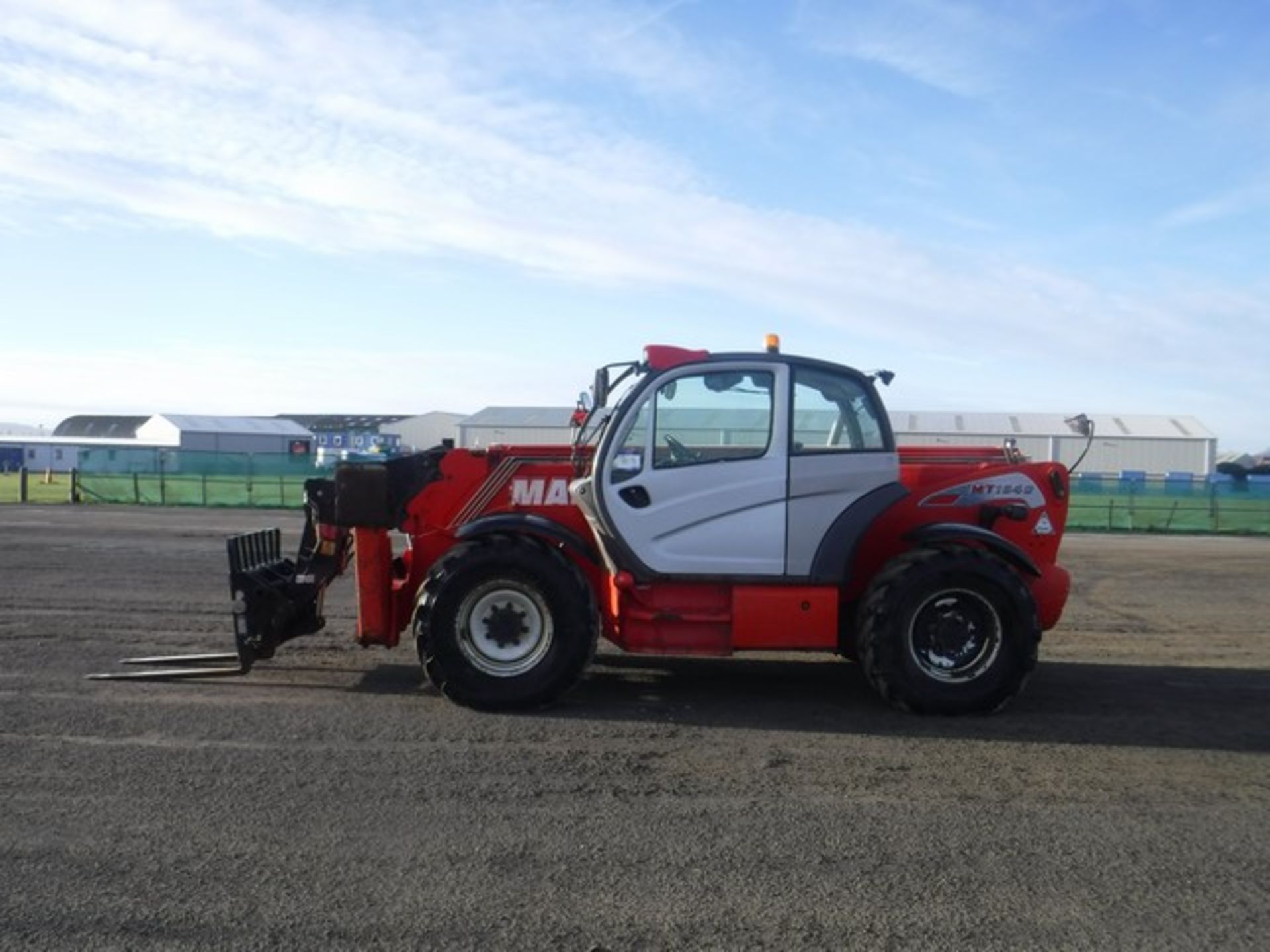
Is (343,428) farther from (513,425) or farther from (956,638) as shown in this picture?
(956,638)

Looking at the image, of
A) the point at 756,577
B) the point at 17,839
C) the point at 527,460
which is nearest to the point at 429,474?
the point at 527,460

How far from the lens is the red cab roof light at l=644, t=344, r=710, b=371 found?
800 centimetres

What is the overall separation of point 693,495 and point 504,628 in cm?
154

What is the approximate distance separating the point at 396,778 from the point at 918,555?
3.61 meters

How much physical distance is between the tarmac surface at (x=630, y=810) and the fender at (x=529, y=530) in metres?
1.08

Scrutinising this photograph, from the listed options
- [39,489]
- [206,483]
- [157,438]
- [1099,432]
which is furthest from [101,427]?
[1099,432]

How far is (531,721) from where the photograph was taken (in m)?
7.54

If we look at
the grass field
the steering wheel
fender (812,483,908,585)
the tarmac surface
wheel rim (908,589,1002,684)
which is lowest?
the tarmac surface

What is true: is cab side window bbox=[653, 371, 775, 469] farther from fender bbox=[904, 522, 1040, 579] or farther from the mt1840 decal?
the mt1840 decal

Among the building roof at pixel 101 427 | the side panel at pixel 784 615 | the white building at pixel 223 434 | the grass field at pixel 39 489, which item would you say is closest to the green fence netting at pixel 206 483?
the grass field at pixel 39 489

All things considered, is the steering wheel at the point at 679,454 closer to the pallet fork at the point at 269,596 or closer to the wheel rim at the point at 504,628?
the wheel rim at the point at 504,628

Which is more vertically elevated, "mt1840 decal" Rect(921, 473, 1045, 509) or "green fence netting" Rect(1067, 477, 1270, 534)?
"mt1840 decal" Rect(921, 473, 1045, 509)

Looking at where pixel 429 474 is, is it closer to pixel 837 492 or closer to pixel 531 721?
pixel 531 721

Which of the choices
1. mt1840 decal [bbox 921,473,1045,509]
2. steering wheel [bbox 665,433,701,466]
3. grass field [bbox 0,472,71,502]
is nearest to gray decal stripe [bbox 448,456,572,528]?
steering wheel [bbox 665,433,701,466]
